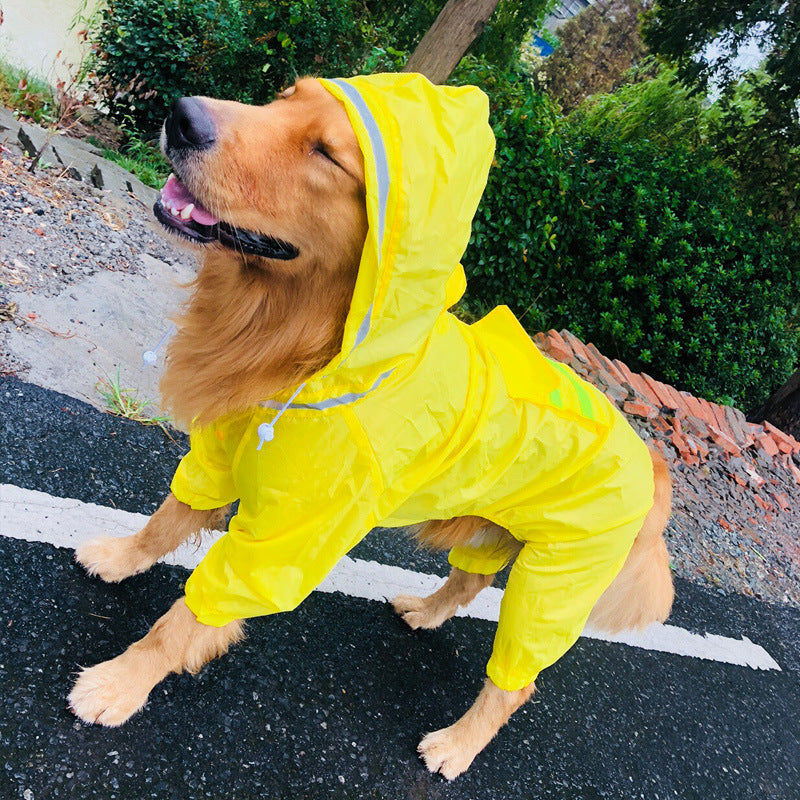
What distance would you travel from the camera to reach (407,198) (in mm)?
1627

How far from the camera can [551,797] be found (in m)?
2.63

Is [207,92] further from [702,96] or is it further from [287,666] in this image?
[287,666]

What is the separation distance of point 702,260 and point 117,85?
6.70 meters

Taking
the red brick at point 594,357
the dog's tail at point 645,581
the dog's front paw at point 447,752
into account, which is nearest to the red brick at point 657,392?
the red brick at point 594,357

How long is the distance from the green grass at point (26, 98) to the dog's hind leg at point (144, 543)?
203 inches

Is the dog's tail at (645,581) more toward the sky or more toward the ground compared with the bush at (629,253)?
more toward the ground

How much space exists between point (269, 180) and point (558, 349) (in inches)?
182

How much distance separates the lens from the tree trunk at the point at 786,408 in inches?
303

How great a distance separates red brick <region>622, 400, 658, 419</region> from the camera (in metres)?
5.70

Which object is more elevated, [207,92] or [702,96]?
[702,96]

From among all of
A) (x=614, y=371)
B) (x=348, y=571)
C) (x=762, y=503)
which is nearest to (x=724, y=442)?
(x=762, y=503)

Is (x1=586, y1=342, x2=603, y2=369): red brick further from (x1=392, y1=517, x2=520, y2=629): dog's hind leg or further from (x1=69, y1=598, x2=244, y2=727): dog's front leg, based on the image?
(x1=69, y1=598, x2=244, y2=727): dog's front leg

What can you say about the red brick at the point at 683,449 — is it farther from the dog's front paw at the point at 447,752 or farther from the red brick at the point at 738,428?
the dog's front paw at the point at 447,752

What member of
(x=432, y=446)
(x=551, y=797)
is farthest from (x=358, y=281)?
(x=551, y=797)
